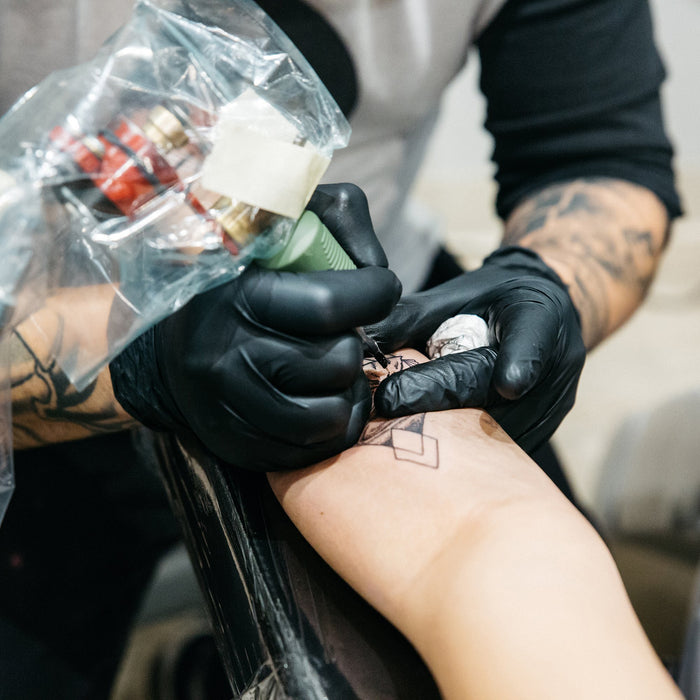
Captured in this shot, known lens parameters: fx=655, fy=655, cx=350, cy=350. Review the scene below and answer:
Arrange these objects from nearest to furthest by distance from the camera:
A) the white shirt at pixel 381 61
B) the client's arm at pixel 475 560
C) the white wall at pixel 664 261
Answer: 1. the client's arm at pixel 475 560
2. the white shirt at pixel 381 61
3. the white wall at pixel 664 261

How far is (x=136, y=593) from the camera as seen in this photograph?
1102 millimetres

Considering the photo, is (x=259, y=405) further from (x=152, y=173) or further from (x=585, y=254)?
(x=585, y=254)

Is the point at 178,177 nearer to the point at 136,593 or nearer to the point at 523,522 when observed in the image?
the point at 523,522

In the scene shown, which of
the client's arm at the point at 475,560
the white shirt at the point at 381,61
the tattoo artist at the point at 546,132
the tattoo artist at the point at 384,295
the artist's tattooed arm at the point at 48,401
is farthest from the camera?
the tattoo artist at the point at 546,132

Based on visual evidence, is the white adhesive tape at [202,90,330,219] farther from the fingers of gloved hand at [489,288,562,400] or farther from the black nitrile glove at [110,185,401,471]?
the fingers of gloved hand at [489,288,562,400]

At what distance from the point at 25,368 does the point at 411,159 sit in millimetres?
764

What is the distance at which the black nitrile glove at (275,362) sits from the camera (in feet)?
1.62

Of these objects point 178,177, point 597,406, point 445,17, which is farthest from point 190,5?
point 597,406

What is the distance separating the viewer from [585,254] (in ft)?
3.44

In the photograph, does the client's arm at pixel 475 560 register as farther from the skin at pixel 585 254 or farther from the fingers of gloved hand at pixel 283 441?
the skin at pixel 585 254

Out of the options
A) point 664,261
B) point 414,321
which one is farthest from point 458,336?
point 664,261

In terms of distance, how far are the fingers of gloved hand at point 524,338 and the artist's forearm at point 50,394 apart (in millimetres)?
358

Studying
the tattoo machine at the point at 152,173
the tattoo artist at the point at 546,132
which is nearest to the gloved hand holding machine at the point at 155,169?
the tattoo machine at the point at 152,173

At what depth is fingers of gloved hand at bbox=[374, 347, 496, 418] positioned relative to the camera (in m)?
0.58
